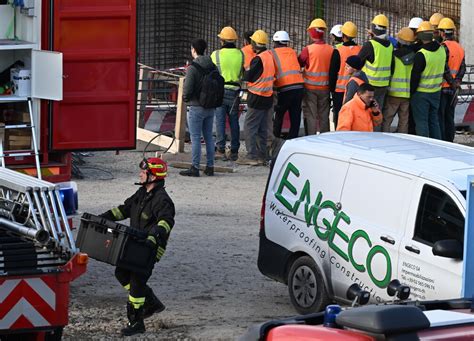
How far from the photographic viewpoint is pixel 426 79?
1791 cm

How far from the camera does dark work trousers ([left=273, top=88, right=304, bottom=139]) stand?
59.6 ft

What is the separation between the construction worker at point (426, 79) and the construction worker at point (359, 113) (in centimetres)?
427

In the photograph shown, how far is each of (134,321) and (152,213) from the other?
2.88ft

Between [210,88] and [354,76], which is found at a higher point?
[354,76]

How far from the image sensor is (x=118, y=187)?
1644 cm

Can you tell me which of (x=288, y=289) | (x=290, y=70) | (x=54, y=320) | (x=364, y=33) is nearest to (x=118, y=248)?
(x=54, y=320)

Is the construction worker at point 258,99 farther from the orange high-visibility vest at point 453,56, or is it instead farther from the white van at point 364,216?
the white van at point 364,216

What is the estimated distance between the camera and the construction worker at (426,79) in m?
17.8

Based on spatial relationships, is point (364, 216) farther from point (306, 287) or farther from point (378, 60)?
point (378, 60)

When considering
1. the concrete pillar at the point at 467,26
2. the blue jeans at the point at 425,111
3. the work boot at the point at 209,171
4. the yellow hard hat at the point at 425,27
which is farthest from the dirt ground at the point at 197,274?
the concrete pillar at the point at 467,26

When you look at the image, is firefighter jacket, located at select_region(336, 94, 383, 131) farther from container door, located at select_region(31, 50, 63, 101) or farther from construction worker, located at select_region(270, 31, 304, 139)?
construction worker, located at select_region(270, 31, 304, 139)

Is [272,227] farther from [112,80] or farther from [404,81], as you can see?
[404,81]

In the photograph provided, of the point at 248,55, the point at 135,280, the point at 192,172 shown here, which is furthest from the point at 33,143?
the point at 248,55

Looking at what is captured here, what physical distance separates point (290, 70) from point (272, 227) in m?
7.24
